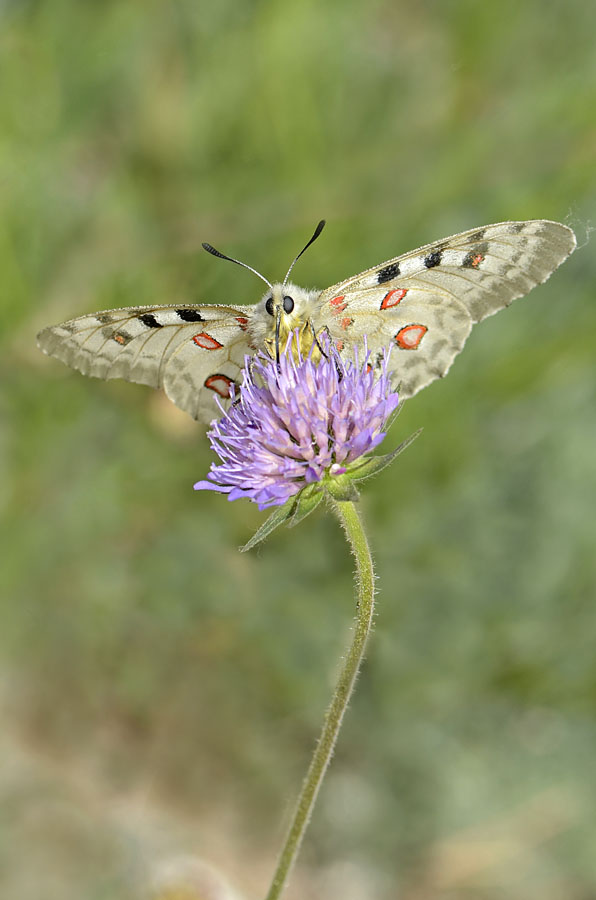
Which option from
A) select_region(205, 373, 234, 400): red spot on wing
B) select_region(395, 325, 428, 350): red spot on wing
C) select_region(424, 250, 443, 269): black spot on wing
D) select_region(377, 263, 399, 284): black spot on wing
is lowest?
select_region(205, 373, 234, 400): red spot on wing

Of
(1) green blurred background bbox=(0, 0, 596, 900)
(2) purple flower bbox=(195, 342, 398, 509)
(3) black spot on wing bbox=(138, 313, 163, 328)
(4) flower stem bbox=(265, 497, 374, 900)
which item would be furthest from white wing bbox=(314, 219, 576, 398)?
(1) green blurred background bbox=(0, 0, 596, 900)

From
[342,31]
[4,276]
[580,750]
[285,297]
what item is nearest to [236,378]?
[285,297]

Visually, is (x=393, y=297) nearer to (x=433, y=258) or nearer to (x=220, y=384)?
(x=433, y=258)

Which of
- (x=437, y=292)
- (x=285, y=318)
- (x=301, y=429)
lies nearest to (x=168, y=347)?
(x=285, y=318)

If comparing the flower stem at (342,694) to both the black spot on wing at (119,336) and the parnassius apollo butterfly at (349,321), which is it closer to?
the parnassius apollo butterfly at (349,321)

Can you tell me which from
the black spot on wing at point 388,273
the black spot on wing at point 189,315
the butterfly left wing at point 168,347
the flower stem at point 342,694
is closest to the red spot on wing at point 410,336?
the black spot on wing at point 388,273

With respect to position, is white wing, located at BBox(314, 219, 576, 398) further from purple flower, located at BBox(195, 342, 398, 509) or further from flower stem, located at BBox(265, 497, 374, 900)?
flower stem, located at BBox(265, 497, 374, 900)

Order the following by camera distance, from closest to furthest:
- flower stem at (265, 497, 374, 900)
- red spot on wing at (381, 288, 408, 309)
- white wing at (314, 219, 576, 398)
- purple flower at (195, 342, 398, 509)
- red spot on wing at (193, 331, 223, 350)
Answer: flower stem at (265, 497, 374, 900) < purple flower at (195, 342, 398, 509) < white wing at (314, 219, 576, 398) < red spot on wing at (381, 288, 408, 309) < red spot on wing at (193, 331, 223, 350)
